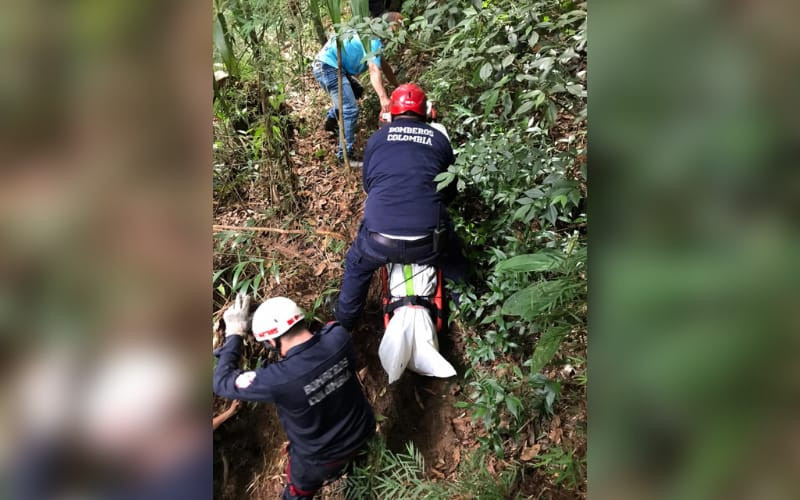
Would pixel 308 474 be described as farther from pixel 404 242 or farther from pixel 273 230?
pixel 273 230

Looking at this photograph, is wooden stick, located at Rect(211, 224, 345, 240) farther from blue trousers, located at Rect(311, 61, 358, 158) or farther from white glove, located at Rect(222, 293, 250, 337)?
blue trousers, located at Rect(311, 61, 358, 158)

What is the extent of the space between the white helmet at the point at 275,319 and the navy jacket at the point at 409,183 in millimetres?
774

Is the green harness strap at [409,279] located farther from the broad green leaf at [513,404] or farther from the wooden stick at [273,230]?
the broad green leaf at [513,404]

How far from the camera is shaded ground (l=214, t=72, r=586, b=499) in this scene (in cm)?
288

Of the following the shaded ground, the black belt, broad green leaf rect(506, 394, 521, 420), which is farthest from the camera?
the black belt

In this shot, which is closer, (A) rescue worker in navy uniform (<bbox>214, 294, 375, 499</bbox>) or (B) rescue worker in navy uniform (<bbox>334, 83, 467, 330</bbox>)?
(A) rescue worker in navy uniform (<bbox>214, 294, 375, 499</bbox>)

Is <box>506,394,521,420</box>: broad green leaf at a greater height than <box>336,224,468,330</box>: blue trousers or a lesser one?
lesser

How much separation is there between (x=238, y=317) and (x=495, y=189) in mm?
2029
